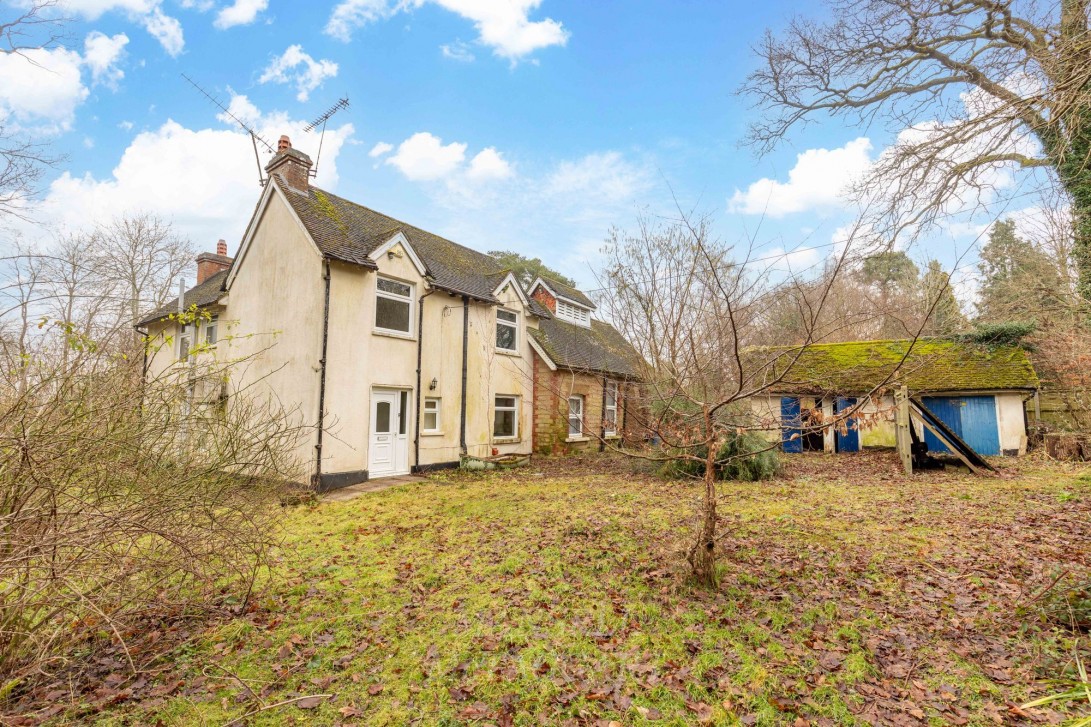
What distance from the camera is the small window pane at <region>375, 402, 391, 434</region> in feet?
43.1

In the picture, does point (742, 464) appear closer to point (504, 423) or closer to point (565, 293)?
point (504, 423)

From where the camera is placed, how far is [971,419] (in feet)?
54.7

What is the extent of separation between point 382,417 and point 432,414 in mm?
1606

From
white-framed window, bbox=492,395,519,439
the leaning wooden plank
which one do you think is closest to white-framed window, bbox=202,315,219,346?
white-framed window, bbox=492,395,519,439

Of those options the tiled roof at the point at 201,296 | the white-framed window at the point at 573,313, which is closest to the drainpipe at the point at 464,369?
the white-framed window at the point at 573,313

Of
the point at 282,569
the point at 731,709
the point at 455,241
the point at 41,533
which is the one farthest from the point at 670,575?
the point at 455,241

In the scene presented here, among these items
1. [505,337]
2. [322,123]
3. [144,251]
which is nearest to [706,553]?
[505,337]

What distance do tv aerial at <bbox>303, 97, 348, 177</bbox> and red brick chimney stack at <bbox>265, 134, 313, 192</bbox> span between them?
1.59ft

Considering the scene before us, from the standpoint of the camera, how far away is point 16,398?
3250 millimetres

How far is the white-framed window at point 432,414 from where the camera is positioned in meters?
14.2

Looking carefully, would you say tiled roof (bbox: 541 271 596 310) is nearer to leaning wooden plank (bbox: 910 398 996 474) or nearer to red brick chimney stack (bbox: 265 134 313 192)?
red brick chimney stack (bbox: 265 134 313 192)

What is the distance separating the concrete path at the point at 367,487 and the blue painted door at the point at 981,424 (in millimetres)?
18588

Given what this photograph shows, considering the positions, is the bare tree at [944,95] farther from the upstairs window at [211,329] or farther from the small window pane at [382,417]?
the upstairs window at [211,329]

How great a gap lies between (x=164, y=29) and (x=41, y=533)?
10839mm
